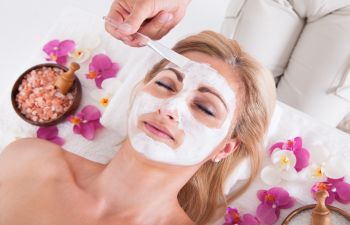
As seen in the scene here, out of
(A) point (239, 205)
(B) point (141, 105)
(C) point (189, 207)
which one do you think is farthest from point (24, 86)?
(A) point (239, 205)

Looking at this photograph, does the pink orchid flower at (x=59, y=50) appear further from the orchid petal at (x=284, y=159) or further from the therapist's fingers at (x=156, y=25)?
the orchid petal at (x=284, y=159)

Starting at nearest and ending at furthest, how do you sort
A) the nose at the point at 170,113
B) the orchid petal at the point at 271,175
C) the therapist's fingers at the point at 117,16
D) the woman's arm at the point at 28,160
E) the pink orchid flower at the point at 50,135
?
the nose at the point at 170,113 < the therapist's fingers at the point at 117,16 < the woman's arm at the point at 28,160 < the orchid petal at the point at 271,175 < the pink orchid flower at the point at 50,135

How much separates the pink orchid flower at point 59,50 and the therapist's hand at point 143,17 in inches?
16.8

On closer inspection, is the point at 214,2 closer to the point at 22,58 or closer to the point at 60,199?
the point at 22,58

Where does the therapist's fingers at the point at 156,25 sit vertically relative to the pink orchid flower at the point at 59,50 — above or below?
above

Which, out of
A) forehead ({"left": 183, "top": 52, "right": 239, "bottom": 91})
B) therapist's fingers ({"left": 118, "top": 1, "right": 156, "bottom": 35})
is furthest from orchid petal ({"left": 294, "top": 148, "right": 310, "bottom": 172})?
therapist's fingers ({"left": 118, "top": 1, "right": 156, "bottom": 35})

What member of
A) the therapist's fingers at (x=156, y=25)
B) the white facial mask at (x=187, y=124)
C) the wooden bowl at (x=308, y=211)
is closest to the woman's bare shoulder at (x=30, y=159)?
the white facial mask at (x=187, y=124)

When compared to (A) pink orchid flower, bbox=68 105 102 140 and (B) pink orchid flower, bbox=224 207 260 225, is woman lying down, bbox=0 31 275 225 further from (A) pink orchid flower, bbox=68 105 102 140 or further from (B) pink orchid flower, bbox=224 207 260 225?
(A) pink orchid flower, bbox=68 105 102 140

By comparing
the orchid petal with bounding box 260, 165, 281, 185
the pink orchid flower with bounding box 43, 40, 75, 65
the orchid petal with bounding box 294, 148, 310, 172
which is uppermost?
the pink orchid flower with bounding box 43, 40, 75, 65

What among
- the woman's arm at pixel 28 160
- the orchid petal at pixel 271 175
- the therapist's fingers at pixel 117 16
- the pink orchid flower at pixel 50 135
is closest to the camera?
the therapist's fingers at pixel 117 16

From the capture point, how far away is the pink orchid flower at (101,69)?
158 centimetres

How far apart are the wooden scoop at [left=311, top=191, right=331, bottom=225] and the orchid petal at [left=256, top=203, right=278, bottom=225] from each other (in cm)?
17

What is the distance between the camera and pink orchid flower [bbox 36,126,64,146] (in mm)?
1534

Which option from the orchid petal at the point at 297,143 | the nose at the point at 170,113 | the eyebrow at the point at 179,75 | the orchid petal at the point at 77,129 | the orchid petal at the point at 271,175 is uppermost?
the eyebrow at the point at 179,75
